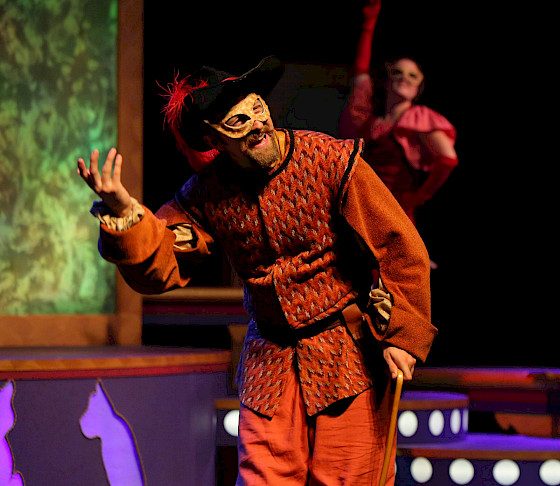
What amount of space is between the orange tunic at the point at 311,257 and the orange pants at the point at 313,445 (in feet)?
0.11

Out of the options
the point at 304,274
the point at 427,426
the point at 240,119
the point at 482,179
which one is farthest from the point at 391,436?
the point at 482,179

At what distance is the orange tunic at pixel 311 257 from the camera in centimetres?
188

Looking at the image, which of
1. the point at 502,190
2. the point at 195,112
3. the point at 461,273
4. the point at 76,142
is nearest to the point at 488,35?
the point at 502,190

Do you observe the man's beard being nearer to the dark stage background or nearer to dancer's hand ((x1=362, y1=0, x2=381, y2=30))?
the dark stage background

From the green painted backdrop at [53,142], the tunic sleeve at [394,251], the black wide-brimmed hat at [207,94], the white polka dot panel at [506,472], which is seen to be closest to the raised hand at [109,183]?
the black wide-brimmed hat at [207,94]

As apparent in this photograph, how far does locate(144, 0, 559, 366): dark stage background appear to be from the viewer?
13.6 feet

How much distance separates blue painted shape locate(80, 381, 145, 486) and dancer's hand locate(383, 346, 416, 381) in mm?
1121

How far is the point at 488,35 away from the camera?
4.22 meters

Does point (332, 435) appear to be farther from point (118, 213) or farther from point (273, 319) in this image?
point (118, 213)

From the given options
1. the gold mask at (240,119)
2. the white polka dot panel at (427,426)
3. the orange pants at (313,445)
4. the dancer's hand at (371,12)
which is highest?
the dancer's hand at (371,12)

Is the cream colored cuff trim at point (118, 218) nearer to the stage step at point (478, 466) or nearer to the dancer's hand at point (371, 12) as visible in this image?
the stage step at point (478, 466)

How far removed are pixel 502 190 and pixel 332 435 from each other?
2556 mm

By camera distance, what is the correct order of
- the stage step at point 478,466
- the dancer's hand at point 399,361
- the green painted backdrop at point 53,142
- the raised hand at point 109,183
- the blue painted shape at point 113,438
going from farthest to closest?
the green painted backdrop at point 53,142, the stage step at point 478,466, the blue painted shape at point 113,438, the dancer's hand at point 399,361, the raised hand at point 109,183

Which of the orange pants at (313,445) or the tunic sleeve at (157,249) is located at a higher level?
the tunic sleeve at (157,249)
